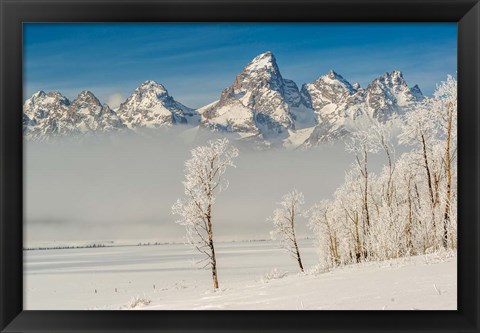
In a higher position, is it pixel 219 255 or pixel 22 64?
pixel 22 64

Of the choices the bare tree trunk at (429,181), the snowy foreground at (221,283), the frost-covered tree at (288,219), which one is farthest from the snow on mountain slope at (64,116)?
the bare tree trunk at (429,181)

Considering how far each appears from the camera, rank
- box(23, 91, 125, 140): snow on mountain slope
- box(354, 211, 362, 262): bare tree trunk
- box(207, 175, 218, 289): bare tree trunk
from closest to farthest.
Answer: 1. box(23, 91, 125, 140): snow on mountain slope
2. box(207, 175, 218, 289): bare tree trunk
3. box(354, 211, 362, 262): bare tree trunk

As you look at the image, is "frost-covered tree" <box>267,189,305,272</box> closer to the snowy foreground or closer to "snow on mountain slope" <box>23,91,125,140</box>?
the snowy foreground

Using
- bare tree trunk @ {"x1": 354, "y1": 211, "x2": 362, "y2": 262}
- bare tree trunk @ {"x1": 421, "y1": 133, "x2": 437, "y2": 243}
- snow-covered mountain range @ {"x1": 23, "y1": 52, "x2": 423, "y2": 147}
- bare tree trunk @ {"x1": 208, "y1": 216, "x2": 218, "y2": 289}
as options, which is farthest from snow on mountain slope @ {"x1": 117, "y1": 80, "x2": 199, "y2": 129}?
bare tree trunk @ {"x1": 421, "y1": 133, "x2": 437, "y2": 243}

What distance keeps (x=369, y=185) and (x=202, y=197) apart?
1.16m

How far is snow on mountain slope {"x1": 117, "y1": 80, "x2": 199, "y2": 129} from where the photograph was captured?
204 inches

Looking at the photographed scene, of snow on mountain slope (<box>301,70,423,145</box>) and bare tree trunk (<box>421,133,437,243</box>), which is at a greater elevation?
snow on mountain slope (<box>301,70,423,145</box>)

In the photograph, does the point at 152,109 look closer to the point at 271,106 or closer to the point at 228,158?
the point at 228,158

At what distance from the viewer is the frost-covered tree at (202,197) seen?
16.9 feet

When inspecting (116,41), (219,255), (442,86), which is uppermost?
(116,41)

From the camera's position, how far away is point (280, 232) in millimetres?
5129

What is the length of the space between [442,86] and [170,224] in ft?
6.80
